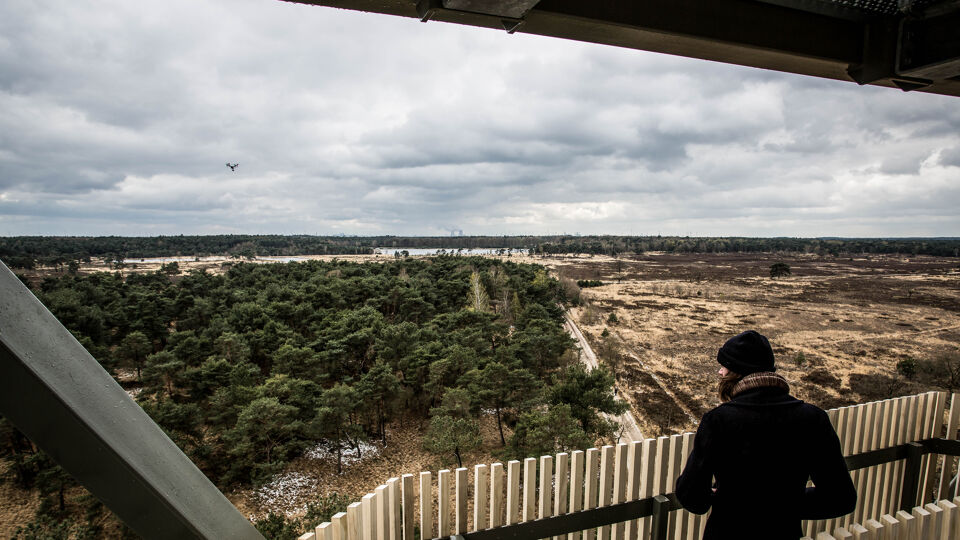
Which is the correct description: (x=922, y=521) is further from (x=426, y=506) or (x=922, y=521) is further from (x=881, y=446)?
(x=426, y=506)

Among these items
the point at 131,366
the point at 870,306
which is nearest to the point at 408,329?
the point at 131,366

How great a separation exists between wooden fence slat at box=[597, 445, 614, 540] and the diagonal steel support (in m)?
2.30

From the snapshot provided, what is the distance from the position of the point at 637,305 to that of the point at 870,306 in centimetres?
2258

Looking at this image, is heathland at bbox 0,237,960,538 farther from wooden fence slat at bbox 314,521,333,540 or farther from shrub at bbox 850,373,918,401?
wooden fence slat at bbox 314,521,333,540

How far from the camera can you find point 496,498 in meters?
2.67

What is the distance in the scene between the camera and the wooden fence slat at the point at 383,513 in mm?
2303

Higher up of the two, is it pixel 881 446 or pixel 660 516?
pixel 881 446

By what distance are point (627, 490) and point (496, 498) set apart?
0.99 m

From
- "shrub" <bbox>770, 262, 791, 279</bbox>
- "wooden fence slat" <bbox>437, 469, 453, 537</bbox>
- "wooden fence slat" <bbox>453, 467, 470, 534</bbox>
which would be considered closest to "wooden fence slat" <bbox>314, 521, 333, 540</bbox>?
"wooden fence slat" <bbox>437, 469, 453, 537</bbox>

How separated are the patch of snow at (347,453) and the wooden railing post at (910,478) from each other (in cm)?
1225

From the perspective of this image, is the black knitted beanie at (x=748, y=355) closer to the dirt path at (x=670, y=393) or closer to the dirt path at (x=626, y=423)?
the dirt path at (x=626, y=423)

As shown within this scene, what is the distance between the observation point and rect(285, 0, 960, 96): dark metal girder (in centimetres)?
186

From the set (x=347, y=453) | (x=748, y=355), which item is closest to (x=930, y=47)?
(x=748, y=355)

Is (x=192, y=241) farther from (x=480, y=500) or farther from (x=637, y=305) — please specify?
(x=480, y=500)
